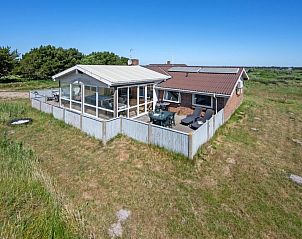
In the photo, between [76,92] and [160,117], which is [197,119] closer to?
[160,117]

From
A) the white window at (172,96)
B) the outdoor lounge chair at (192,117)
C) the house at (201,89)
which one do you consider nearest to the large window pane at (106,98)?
the outdoor lounge chair at (192,117)

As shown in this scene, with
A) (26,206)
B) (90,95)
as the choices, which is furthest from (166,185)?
(90,95)

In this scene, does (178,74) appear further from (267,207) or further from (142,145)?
(267,207)

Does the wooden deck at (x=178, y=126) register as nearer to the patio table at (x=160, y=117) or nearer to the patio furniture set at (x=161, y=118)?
the patio furniture set at (x=161, y=118)

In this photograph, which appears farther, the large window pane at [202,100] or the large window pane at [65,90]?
the large window pane at [65,90]

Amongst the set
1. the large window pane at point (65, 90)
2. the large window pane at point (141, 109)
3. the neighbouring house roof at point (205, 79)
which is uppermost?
the neighbouring house roof at point (205, 79)

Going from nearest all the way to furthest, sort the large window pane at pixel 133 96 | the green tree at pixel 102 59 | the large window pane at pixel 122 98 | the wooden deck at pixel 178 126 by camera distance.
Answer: the wooden deck at pixel 178 126
the large window pane at pixel 122 98
the large window pane at pixel 133 96
the green tree at pixel 102 59

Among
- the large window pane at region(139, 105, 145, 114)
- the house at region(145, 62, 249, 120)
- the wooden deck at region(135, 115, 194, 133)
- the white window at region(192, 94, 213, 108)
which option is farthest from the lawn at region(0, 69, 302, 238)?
the large window pane at region(139, 105, 145, 114)
